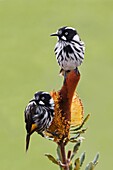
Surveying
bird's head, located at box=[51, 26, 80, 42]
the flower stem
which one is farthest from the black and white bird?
the flower stem

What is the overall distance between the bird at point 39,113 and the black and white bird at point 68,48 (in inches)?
4.7

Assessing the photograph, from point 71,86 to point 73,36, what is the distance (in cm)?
14

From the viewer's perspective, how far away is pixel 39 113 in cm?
273

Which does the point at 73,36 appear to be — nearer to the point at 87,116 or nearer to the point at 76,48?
the point at 76,48

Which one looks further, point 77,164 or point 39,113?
point 77,164

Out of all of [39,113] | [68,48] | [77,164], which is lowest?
[77,164]

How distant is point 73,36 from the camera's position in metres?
2.79

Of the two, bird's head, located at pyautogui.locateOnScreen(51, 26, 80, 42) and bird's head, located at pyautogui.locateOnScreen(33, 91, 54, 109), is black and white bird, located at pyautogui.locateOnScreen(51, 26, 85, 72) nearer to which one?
bird's head, located at pyautogui.locateOnScreen(51, 26, 80, 42)

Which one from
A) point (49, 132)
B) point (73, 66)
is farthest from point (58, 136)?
point (73, 66)

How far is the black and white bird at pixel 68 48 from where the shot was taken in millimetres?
2787

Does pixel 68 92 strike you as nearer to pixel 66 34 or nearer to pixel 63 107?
pixel 63 107

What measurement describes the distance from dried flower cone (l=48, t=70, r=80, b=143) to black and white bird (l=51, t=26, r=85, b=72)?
4 centimetres

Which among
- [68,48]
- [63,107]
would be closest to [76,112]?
[63,107]

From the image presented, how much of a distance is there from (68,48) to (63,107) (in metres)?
0.16
